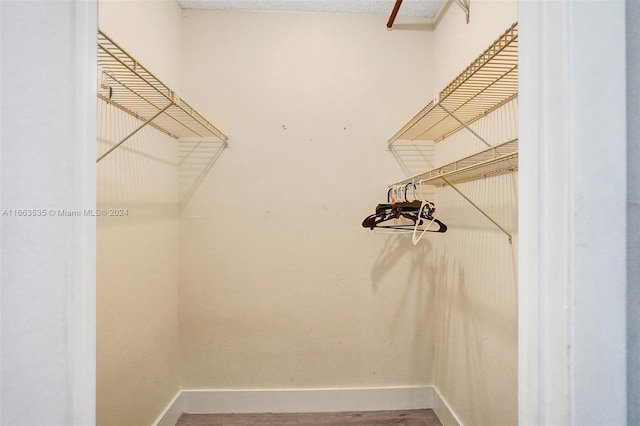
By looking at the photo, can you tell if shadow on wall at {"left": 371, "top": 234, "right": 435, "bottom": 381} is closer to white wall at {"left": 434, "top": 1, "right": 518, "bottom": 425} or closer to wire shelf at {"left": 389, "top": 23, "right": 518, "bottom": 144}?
white wall at {"left": 434, "top": 1, "right": 518, "bottom": 425}

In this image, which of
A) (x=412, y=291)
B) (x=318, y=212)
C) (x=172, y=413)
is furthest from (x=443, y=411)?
(x=172, y=413)

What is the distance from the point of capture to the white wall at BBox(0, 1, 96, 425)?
17.4 inches

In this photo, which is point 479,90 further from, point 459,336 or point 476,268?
point 459,336

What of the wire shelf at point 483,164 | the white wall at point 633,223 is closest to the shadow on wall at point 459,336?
the wire shelf at point 483,164

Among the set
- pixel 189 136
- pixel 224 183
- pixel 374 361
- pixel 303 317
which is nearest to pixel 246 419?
pixel 303 317

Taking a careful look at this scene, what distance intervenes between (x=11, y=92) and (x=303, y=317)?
182cm

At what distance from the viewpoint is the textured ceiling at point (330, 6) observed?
1939 millimetres

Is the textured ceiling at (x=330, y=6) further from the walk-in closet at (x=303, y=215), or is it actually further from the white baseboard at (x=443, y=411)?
the white baseboard at (x=443, y=411)

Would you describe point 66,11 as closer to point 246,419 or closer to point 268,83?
point 268,83

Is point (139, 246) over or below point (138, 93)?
below

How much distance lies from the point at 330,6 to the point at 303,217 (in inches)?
48.6

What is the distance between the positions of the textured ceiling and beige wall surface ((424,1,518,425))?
0.15 m

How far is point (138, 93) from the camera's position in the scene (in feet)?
4.32

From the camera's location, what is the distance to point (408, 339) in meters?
2.07
